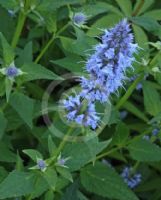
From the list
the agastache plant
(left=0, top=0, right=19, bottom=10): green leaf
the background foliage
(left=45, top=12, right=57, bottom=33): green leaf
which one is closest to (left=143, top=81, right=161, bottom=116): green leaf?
the background foliage

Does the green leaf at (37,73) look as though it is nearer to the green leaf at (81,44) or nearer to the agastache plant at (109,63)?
the green leaf at (81,44)

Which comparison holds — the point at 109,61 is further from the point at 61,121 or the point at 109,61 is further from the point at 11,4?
the point at 11,4

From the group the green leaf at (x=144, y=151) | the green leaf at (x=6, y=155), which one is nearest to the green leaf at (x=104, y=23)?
the green leaf at (x=144, y=151)

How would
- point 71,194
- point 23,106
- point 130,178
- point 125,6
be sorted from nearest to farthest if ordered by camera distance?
point 23,106, point 71,194, point 125,6, point 130,178

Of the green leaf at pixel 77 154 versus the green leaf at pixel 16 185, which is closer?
the green leaf at pixel 16 185

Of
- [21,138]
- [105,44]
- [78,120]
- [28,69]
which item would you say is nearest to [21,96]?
[28,69]

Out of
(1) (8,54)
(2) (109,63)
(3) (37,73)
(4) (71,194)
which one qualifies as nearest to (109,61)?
(2) (109,63)
